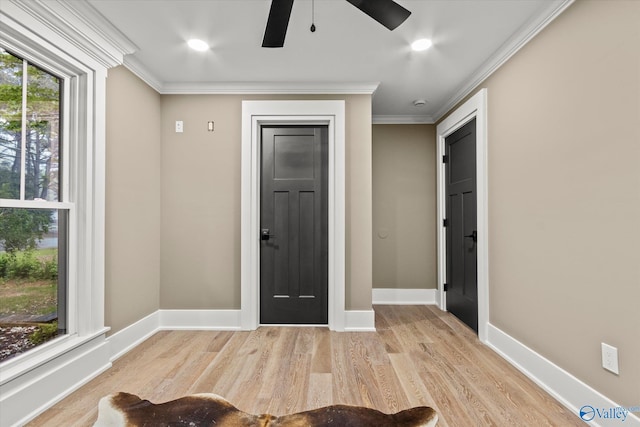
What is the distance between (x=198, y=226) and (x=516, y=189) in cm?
280

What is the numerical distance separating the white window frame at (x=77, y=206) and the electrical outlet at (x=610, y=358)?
304cm

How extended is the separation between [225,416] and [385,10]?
7.39ft

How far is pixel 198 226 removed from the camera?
3150mm

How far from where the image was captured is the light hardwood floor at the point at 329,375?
1811 millimetres

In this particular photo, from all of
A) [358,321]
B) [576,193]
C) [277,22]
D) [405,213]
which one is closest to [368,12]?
[277,22]

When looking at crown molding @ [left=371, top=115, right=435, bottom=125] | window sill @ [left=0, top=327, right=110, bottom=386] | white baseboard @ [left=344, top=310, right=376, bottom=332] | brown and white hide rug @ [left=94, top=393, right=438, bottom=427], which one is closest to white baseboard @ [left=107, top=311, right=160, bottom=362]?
window sill @ [left=0, top=327, right=110, bottom=386]

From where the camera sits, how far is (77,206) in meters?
2.17

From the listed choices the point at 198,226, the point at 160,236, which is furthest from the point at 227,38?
the point at 160,236

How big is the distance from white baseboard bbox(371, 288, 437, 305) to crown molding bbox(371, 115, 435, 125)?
2153mm

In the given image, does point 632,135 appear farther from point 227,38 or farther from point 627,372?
point 227,38

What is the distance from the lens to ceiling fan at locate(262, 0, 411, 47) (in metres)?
1.52

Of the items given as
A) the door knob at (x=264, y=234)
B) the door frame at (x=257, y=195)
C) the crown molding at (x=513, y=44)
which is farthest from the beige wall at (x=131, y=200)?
the crown molding at (x=513, y=44)

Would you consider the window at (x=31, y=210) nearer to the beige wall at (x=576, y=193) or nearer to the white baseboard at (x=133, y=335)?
the white baseboard at (x=133, y=335)

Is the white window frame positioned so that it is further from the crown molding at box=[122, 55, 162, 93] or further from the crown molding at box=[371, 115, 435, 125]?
the crown molding at box=[371, 115, 435, 125]
